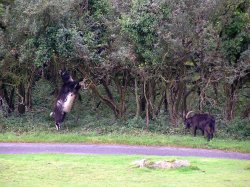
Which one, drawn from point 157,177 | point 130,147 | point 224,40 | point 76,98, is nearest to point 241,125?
point 224,40

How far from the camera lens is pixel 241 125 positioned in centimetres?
2886

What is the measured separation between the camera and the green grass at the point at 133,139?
26219 mm

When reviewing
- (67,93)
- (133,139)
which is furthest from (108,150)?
(67,93)

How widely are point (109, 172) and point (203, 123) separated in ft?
35.2

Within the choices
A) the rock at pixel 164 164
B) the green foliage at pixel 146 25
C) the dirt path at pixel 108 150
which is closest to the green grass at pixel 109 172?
the rock at pixel 164 164

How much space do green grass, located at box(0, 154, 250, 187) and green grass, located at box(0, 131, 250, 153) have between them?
13.9 ft

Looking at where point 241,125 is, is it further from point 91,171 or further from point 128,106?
point 91,171

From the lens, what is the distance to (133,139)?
2723 centimetres

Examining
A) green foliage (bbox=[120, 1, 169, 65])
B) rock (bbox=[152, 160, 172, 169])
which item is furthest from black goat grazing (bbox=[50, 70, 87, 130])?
rock (bbox=[152, 160, 172, 169])

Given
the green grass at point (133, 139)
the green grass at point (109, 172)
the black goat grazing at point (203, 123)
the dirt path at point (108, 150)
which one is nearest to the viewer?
the green grass at point (109, 172)

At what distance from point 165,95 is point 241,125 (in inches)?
206

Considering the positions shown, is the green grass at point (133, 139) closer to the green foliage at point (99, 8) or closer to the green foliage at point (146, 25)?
the green foliage at point (146, 25)

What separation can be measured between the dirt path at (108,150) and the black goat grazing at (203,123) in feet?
8.35

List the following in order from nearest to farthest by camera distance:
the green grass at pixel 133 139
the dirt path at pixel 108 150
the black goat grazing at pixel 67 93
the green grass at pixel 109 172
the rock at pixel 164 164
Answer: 1. the green grass at pixel 109 172
2. the rock at pixel 164 164
3. the dirt path at pixel 108 150
4. the green grass at pixel 133 139
5. the black goat grazing at pixel 67 93
